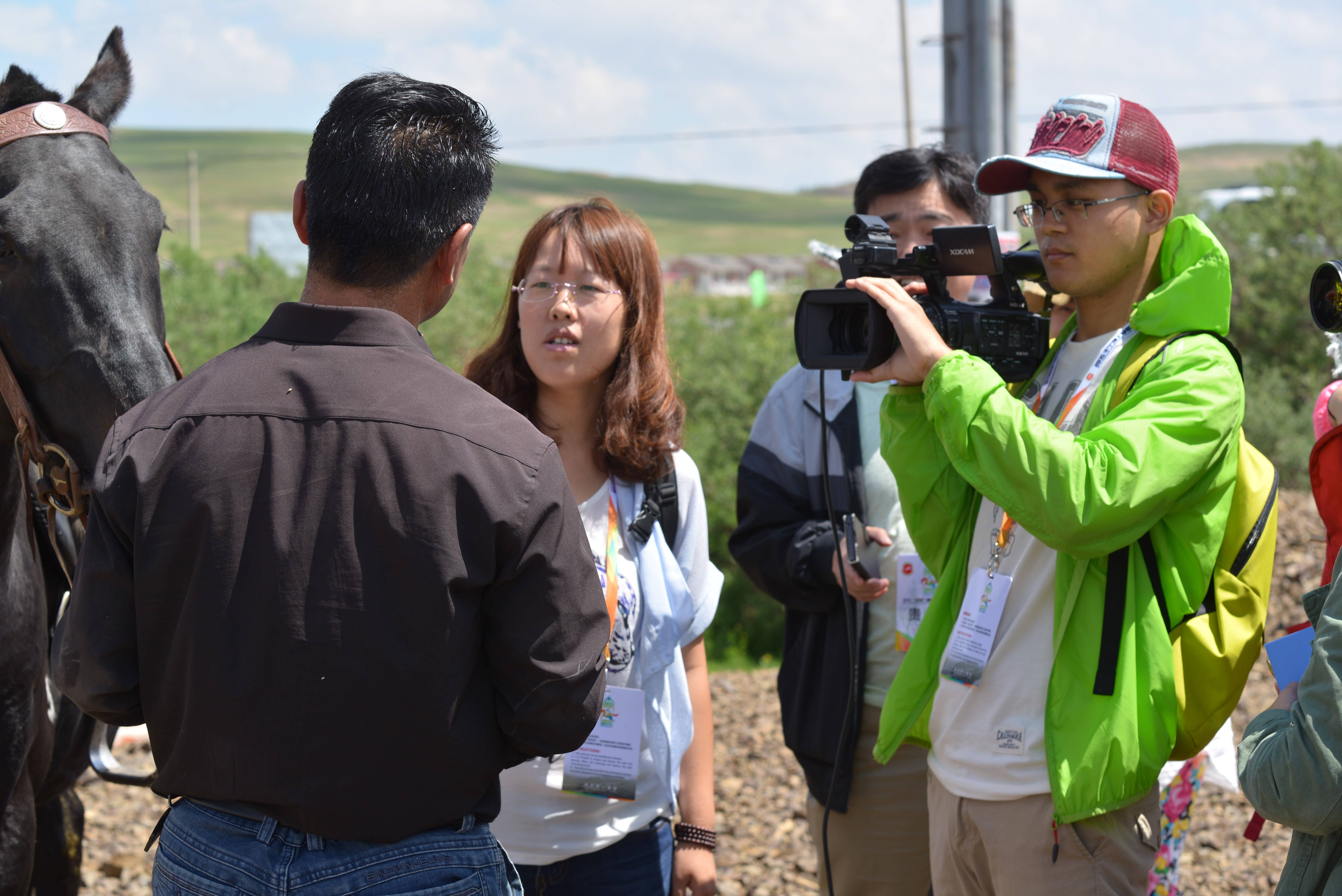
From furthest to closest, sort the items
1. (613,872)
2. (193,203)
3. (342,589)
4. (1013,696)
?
(193,203), (613,872), (1013,696), (342,589)

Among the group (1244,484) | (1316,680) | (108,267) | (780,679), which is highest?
(108,267)

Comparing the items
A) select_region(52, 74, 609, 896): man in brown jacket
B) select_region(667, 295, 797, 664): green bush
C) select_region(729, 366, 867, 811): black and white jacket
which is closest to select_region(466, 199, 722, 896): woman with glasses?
select_region(729, 366, 867, 811): black and white jacket

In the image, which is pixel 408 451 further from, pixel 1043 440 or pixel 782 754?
pixel 782 754

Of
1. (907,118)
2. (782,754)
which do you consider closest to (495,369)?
(782,754)

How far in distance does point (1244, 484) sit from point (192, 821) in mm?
2050

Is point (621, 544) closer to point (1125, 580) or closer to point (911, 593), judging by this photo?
point (911, 593)

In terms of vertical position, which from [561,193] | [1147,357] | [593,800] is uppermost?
[561,193]

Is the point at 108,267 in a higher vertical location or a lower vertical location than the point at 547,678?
higher

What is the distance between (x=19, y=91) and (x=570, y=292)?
146 cm

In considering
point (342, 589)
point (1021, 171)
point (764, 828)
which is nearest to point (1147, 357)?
point (1021, 171)

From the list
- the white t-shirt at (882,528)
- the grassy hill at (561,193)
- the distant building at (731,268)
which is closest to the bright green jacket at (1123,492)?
the white t-shirt at (882,528)

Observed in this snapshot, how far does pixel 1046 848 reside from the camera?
2.27 m

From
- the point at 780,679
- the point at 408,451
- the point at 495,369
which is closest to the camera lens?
the point at 408,451

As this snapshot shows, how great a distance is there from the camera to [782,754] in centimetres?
636
